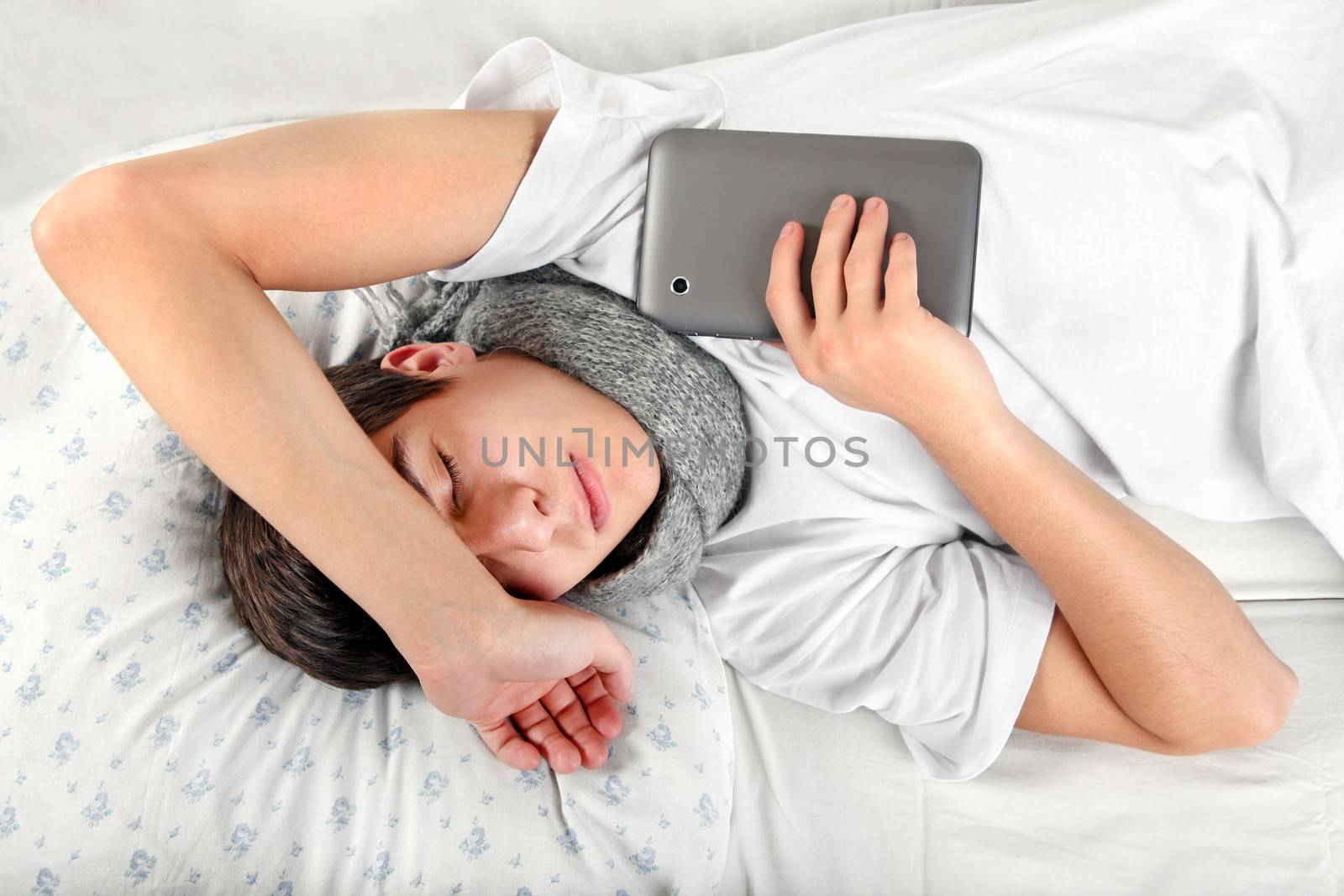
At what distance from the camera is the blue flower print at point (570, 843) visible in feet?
3.04

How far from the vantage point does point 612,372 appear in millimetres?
912

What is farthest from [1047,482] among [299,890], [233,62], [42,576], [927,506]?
[233,62]

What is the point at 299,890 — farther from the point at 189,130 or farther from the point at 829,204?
the point at 189,130

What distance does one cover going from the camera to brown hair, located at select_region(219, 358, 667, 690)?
34.7 inches

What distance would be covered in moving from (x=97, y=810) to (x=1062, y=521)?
3.12ft

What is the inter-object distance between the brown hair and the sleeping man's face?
0.03 metres

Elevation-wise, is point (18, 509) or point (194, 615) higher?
point (18, 509)

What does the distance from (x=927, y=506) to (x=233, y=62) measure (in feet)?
3.63

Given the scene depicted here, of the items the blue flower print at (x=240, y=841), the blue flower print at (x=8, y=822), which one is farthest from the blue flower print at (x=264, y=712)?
the blue flower print at (x=8, y=822)

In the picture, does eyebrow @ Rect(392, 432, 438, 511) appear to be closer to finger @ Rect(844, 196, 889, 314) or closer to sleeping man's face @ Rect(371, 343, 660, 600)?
sleeping man's face @ Rect(371, 343, 660, 600)

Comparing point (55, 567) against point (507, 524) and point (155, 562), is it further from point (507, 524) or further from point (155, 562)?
point (507, 524)

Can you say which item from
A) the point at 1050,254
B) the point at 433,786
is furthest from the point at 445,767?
the point at 1050,254

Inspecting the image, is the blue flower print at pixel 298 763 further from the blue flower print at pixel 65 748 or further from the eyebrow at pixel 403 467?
the eyebrow at pixel 403 467

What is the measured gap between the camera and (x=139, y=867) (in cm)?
84
